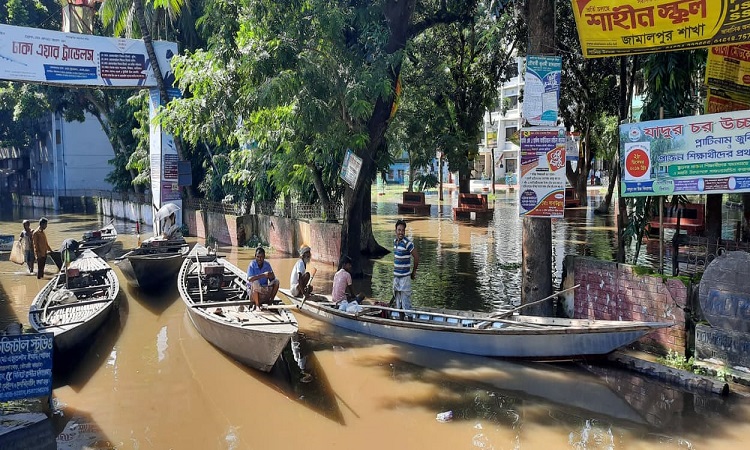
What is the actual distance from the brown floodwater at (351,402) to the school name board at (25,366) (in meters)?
0.49

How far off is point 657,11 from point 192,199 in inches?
873

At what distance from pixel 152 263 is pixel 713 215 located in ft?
38.7

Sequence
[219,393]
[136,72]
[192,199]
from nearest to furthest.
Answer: [219,393] → [136,72] → [192,199]

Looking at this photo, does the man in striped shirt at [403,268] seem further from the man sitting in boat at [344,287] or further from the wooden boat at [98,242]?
the wooden boat at [98,242]


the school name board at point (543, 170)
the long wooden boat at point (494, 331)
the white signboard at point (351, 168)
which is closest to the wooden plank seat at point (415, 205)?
the white signboard at point (351, 168)

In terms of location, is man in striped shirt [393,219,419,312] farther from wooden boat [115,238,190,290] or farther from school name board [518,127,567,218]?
wooden boat [115,238,190,290]

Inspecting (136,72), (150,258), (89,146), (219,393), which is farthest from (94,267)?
(89,146)

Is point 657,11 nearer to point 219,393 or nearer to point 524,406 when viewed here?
point 524,406

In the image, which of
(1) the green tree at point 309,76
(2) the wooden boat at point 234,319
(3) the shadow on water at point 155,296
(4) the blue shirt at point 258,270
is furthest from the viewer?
(3) the shadow on water at point 155,296

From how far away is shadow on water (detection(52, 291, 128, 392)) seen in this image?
30.0ft

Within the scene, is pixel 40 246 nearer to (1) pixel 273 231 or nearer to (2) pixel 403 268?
(1) pixel 273 231

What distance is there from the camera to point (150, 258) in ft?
47.8

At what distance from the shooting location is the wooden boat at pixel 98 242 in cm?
1848

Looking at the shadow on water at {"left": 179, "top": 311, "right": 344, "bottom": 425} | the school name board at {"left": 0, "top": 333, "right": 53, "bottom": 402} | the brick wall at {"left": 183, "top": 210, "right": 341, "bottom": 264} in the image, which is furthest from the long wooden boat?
the brick wall at {"left": 183, "top": 210, "right": 341, "bottom": 264}
